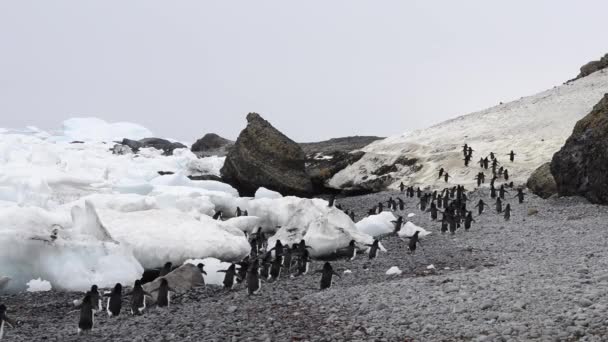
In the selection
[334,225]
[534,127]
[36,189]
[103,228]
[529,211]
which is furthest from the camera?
[534,127]

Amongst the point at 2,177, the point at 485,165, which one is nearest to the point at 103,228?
the point at 2,177

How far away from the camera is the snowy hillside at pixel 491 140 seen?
35094mm

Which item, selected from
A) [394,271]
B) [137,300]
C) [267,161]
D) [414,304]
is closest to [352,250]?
[394,271]

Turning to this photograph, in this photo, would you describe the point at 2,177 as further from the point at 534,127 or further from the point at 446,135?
the point at 534,127

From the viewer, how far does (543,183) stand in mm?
26969

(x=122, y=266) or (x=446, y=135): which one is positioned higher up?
(x=446, y=135)

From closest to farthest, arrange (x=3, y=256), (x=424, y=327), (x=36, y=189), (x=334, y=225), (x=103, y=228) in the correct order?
(x=424, y=327), (x=3, y=256), (x=103, y=228), (x=334, y=225), (x=36, y=189)

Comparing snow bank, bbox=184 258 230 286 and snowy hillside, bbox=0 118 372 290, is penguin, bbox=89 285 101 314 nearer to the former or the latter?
snowy hillside, bbox=0 118 372 290

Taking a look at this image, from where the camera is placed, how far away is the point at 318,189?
42.3 metres

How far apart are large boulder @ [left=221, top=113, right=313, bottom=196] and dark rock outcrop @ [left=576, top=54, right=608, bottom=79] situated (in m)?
30.6

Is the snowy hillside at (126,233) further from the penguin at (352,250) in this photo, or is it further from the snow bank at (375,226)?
the snow bank at (375,226)

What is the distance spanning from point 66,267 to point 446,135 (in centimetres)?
3218

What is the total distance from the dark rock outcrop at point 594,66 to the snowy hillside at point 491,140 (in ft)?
17.9

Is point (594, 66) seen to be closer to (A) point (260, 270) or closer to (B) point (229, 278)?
(A) point (260, 270)
